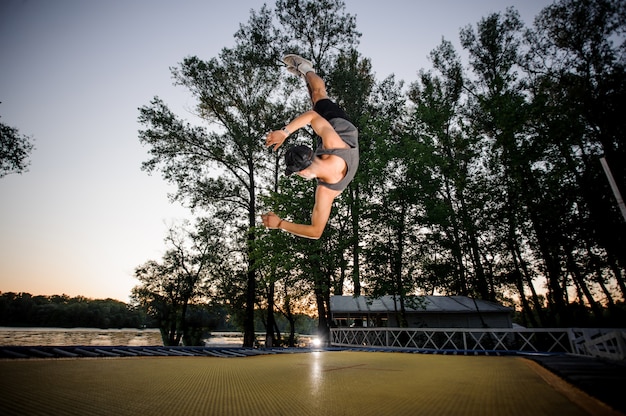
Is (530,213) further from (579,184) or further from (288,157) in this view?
(288,157)

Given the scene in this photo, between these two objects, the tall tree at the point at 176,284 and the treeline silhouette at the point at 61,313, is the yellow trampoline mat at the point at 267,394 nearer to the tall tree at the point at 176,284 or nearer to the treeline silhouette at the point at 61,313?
the tall tree at the point at 176,284

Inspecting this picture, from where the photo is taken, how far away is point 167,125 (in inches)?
600

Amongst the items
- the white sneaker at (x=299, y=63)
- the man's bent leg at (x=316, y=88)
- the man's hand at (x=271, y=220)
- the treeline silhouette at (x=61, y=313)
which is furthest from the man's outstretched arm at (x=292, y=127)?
the treeline silhouette at (x=61, y=313)

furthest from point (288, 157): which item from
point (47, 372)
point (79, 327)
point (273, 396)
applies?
point (79, 327)

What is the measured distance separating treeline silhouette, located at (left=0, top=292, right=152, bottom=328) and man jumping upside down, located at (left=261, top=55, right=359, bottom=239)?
52.1m

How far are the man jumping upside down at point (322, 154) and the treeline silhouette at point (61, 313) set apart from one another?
171 ft

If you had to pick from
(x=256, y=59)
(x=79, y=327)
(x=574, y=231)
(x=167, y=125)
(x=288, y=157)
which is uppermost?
(x=256, y=59)

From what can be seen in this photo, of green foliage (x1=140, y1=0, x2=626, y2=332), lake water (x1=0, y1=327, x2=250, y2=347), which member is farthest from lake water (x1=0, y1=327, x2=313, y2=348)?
green foliage (x1=140, y1=0, x2=626, y2=332)

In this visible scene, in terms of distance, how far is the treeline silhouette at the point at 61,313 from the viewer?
159ft

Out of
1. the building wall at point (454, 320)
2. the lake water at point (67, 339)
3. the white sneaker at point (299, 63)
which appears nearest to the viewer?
the white sneaker at point (299, 63)

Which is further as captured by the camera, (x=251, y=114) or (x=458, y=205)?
(x=251, y=114)

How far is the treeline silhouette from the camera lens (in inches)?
1905

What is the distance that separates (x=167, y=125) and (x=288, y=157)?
15.2 metres

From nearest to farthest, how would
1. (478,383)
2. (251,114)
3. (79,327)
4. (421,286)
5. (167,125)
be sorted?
(478,383), (421,286), (167,125), (251,114), (79,327)
